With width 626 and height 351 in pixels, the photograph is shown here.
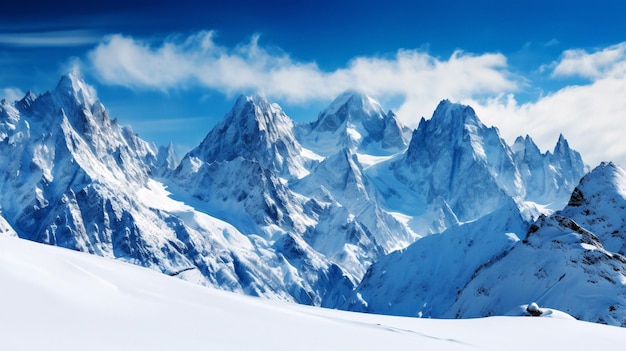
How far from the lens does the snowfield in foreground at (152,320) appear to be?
1243cm

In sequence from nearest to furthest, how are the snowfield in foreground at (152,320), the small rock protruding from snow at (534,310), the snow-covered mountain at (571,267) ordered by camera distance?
the snowfield in foreground at (152,320)
the small rock protruding from snow at (534,310)
the snow-covered mountain at (571,267)

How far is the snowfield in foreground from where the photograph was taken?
12430 millimetres

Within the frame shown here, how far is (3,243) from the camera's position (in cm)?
1579

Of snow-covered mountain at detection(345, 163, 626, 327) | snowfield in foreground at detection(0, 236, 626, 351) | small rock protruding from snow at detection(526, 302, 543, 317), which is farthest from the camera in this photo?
snow-covered mountain at detection(345, 163, 626, 327)

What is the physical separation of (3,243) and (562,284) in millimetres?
75564

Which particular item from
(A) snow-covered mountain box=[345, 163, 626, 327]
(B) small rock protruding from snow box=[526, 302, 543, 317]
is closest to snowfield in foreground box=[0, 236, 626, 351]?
(B) small rock protruding from snow box=[526, 302, 543, 317]

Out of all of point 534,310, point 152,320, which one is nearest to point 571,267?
point 534,310

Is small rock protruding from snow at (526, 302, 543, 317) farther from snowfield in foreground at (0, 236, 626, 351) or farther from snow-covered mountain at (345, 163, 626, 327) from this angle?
snow-covered mountain at (345, 163, 626, 327)

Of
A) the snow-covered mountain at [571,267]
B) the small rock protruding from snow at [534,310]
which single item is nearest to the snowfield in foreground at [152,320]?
the small rock protruding from snow at [534,310]

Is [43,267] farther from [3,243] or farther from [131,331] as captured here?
[131,331]

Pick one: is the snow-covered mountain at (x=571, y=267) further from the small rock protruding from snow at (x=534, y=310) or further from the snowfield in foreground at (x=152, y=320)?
the snowfield in foreground at (x=152, y=320)

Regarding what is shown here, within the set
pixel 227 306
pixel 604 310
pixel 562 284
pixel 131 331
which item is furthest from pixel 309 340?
pixel 562 284

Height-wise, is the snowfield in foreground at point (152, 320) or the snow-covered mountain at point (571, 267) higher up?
the snow-covered mountain at point (571, 267)

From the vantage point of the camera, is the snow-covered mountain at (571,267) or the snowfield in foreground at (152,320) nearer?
the snowfield in foreground at (152,320)
